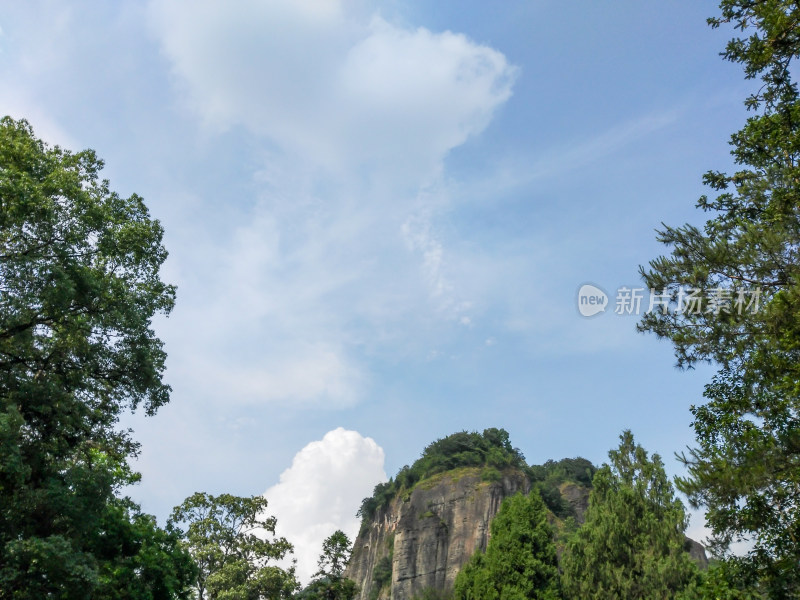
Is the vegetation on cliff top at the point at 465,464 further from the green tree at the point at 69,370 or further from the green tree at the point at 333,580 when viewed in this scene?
the green tree at the point at 69,370

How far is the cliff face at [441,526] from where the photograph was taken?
189 feet

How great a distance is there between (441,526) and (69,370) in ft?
170

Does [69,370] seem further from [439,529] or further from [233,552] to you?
[439,529]

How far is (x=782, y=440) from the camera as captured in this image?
28.4ft

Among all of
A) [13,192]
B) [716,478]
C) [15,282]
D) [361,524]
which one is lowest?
[716,478]

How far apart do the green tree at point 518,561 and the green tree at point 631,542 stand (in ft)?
3.79

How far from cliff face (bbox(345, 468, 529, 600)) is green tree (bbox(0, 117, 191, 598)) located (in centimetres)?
4633

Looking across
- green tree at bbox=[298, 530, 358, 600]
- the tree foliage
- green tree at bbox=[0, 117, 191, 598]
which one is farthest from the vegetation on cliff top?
green tree at bbox=[0, 117, 191, 598]

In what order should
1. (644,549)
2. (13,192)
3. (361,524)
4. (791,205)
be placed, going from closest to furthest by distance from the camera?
(791,205)
(13,192)
(644,549)
(361,524)

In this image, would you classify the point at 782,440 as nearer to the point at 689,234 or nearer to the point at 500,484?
the point at 689,234

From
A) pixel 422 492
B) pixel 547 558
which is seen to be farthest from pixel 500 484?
pixel 547 558

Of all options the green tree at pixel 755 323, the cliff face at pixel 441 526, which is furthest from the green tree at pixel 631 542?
the cliff face at pixel 441 526

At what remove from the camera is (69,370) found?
1428 centimetres

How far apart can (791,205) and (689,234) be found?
163 cm
